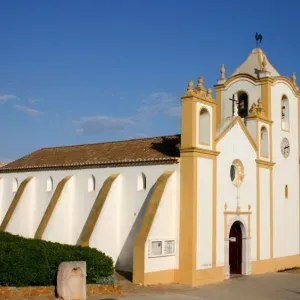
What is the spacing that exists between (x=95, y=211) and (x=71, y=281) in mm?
7692

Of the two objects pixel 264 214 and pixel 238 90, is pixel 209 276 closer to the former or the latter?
pixel 264 214

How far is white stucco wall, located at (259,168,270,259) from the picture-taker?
26.7 m

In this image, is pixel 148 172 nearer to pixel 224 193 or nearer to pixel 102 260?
pixel 224 193

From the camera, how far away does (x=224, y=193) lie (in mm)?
23766

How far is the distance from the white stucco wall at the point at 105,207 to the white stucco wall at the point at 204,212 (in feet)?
3.53

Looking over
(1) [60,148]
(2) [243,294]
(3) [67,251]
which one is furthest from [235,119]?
(1) [60,148]

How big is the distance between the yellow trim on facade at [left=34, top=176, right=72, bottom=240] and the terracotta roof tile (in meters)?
1.23

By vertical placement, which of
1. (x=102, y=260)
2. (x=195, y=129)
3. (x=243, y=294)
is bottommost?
(x=243, y=294)

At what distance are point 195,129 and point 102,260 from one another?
7.08 m

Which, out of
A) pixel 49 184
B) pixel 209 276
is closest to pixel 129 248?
pixel 209 276

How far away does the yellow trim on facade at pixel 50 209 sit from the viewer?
1058 inches

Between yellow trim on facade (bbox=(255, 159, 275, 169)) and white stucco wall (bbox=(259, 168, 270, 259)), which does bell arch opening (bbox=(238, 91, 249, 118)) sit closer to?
yellow trim on facade (bbox=(255, 159, 275, 169))

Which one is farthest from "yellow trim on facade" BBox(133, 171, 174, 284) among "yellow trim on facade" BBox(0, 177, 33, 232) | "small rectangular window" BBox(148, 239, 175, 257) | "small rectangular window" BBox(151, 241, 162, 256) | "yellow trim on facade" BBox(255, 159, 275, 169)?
"yellow trim on facade" BBox(0, 177, 33, 232)

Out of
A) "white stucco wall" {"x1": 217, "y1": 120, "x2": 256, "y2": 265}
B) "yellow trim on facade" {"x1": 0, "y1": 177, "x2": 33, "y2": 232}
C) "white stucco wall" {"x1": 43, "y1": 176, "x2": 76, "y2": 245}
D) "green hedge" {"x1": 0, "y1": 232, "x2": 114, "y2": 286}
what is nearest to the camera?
"green hedge" {"x1": 0, "y1": 232, "x2": 114, "y2": 286}
